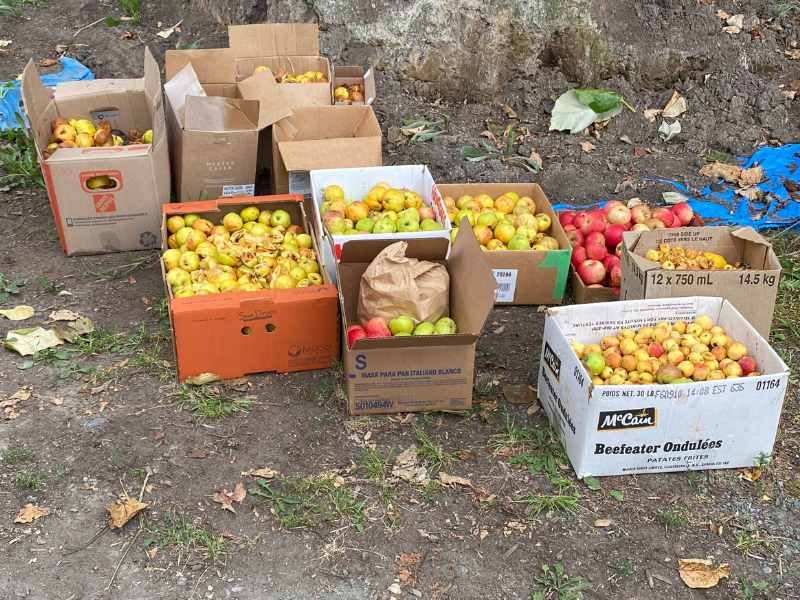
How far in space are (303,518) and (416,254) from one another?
1.45 metres

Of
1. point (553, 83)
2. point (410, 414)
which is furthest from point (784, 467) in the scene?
point (553, 83)

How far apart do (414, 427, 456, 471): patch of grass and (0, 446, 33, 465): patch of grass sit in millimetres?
1745

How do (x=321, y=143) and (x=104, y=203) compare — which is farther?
(x=321, y=143)

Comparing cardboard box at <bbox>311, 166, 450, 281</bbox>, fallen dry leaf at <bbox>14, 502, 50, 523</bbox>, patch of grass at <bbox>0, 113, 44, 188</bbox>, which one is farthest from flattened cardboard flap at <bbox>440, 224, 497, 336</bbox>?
patch of grass at <bbox>0, 113, 44, 188</bbox>

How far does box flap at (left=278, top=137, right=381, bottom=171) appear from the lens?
16.6 ft

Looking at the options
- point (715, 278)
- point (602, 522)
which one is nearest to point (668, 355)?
point (715, 278)

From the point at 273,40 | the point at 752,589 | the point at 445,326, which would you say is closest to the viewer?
the point at 752,589

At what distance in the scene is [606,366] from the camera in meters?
3.67

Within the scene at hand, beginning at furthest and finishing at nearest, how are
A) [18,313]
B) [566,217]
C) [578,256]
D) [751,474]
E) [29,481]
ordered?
[566,217] < [578,256] < [18,313] < [751,474] < [29,481]

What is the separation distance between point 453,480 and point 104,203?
280 centimetres

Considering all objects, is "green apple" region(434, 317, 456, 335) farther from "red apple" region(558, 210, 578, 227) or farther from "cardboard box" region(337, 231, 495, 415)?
"red apple" region(558, 210, 578, 227)

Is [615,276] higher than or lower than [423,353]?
lower

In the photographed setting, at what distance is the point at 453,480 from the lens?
360 cm

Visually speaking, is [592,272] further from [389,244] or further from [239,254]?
[239,254]
